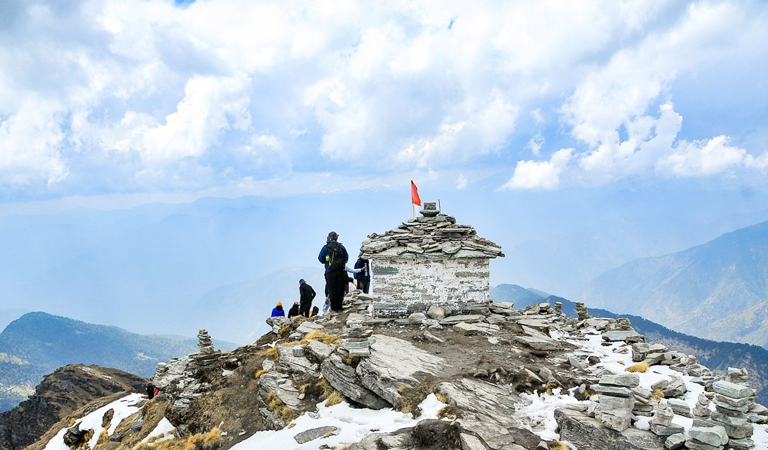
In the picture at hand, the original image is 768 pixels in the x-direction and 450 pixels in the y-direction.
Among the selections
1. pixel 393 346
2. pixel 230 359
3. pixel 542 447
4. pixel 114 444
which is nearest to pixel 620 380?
pixel 542 447

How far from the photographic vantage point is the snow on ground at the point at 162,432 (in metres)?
14.8

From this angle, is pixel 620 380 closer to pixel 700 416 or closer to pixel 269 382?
pixel 700 416

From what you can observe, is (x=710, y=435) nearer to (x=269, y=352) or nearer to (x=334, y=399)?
(x=334, y=399)

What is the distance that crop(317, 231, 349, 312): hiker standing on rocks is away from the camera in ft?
64.0

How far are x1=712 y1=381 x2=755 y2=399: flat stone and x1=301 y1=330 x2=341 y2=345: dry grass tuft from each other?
32.7 ft

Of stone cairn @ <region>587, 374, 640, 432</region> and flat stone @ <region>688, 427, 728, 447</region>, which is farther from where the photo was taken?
stone cairn @ <region>587, 374, 640, 432</region>

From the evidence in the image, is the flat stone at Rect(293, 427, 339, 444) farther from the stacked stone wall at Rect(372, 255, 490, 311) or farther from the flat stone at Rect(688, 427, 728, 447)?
the stacked stone wall at Rect(372, 255, 490, 311)

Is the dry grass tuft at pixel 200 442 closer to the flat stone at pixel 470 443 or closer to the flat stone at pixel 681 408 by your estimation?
the flat stone at pixel 470 443

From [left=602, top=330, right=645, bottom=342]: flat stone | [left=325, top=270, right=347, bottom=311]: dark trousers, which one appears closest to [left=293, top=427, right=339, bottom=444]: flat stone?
[left=325, top=270, right=347, bottom=311]: dark trousers

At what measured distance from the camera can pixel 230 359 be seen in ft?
53.8

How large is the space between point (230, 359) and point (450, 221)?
9999mm

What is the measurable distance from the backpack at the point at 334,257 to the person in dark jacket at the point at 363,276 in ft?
8.48

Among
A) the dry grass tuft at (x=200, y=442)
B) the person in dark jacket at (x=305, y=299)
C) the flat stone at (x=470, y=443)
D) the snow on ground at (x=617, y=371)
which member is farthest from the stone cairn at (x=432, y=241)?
the flat stone at (x=470, y=443)

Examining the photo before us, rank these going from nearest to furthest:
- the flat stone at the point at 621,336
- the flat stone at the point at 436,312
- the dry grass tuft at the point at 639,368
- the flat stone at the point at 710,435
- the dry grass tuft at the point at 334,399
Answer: the flat stone at the point at 710,435
the dry grass tuft at the point at 334,399
the dry grass tuft at the point at 639,368
the flat stone at the point at 621,336
the flat stone at the point at 436,312
